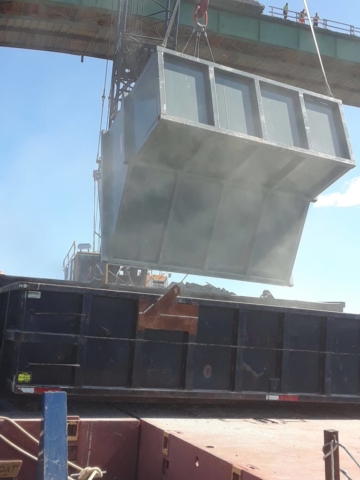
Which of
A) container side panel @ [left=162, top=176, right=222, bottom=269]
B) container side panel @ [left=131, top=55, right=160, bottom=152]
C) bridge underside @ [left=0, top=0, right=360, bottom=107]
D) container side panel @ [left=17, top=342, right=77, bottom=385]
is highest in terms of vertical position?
bridge underside @ [left=0, top=0, right=360, bottom=107]

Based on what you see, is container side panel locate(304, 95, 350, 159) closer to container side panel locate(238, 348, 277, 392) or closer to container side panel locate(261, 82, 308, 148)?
container side panel locate(261, 82, 308, 148)

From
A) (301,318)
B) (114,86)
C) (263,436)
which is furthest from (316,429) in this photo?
(114,86)

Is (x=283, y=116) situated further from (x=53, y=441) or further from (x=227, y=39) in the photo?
(x=227, y=39)

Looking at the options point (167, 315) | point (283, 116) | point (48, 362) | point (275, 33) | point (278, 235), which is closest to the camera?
point (48, 362)

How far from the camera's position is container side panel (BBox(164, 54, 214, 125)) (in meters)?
5.70

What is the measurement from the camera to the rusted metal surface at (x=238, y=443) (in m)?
2.67

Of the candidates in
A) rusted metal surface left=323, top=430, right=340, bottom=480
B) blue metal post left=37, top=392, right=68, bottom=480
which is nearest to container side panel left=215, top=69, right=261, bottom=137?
blue metal post left=37, top=392, right=68, bottom=480

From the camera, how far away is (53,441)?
2.40 meters

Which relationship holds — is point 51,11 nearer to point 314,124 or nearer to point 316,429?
point 314,124

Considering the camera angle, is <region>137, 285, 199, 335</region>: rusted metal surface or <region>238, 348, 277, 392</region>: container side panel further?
<region>238, 348, 277, 392</region>: container side panel

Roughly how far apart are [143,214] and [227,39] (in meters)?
15.1

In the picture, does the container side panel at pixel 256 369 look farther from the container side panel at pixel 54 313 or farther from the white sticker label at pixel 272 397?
the container side panel at pixel 54 313

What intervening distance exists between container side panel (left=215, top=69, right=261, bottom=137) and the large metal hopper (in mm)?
13

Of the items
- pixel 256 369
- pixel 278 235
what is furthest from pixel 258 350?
pixel 278 235
